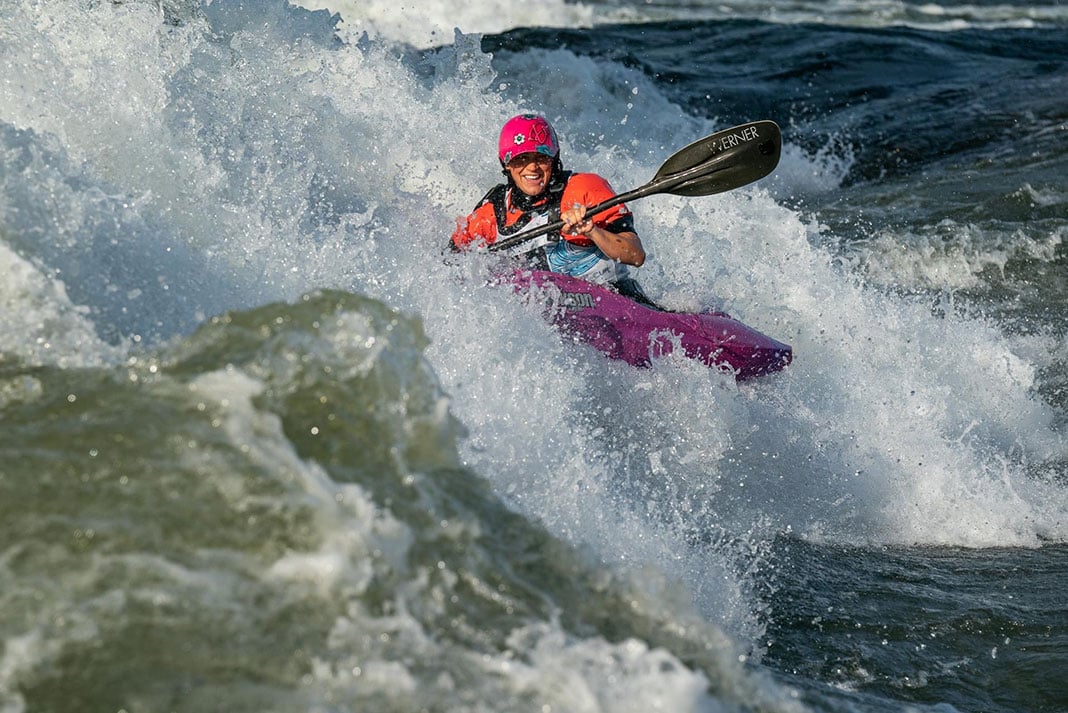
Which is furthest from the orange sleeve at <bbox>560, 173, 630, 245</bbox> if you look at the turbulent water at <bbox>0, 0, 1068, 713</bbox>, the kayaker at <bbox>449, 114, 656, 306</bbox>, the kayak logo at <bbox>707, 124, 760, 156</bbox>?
the kayak logo at <bbox>707, 124, 760, 156</bbox>

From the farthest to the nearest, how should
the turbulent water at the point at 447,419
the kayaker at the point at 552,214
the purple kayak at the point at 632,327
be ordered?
the kayaker at the point at 552,214
the purple kayak at the point at 632,327
the turbulent water at the point at 447,419

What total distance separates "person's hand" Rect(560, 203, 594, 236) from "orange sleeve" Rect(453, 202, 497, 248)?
0.55m

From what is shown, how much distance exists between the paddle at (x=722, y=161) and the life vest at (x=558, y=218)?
31 cm

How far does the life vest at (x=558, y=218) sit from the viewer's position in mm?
5793

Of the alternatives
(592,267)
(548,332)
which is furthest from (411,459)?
(592,267)

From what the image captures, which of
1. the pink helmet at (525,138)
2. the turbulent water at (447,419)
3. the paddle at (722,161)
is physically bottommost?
the turbulent water at (447,419)

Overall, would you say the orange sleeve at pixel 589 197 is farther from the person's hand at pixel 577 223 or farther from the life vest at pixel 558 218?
the person's hand at pixel 577 223

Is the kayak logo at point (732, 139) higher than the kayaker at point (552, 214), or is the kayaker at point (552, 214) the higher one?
the kayak logo at point (732, 139)

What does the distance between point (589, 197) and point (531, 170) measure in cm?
32

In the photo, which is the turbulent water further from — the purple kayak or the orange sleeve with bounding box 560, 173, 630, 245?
the orange sleeve with bounding box 560, 173, 630, 245

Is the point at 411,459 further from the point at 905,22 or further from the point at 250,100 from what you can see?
the point at 905,22

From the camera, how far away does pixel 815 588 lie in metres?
4.45

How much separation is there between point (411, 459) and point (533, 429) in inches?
52.4

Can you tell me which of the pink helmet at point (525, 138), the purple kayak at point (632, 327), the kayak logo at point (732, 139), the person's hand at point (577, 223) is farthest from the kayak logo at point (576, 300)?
the kayak logo at point (732, 139)
